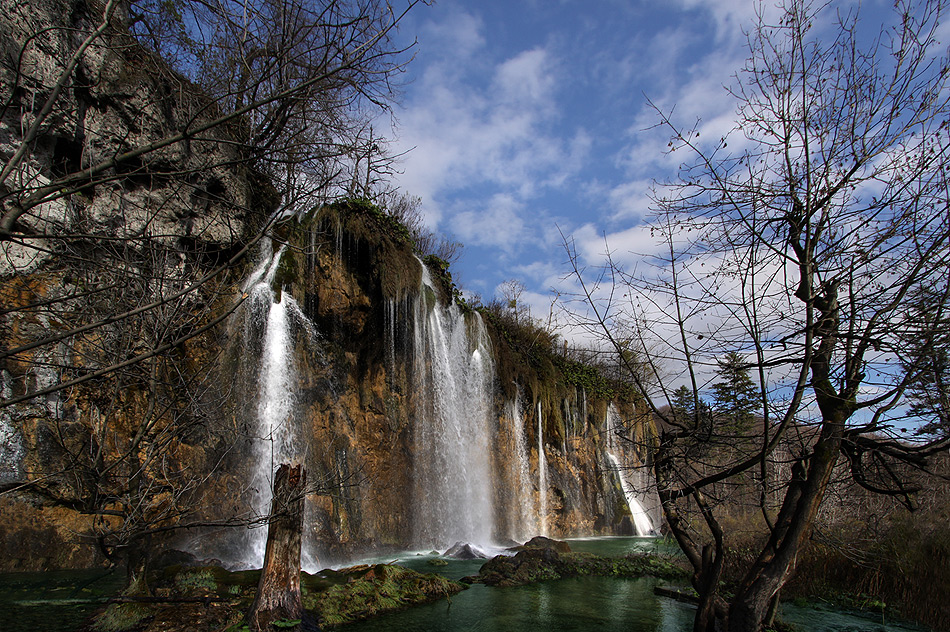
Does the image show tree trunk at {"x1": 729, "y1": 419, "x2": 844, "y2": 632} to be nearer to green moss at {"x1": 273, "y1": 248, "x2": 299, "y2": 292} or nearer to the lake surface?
the lake surface

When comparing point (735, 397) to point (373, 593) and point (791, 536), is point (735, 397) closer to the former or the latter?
point (791, 536)

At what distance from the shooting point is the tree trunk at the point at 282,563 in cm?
568

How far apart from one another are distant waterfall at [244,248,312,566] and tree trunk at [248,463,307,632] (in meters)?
5.85

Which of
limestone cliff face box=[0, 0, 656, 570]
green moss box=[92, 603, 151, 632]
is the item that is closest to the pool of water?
green moss box=[92, 603, 151, 632]

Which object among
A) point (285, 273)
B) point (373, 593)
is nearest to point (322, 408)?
point (285, 273)

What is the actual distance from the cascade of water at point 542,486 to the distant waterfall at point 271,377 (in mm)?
11964

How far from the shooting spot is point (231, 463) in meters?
11.9

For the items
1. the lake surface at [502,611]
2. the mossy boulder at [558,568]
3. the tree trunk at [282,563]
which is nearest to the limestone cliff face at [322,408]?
the tree trunk at [282,563]

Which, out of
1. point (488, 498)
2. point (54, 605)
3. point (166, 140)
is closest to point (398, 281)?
point (488, 498)

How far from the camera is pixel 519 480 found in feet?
67.8

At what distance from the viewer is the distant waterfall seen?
39.2ft

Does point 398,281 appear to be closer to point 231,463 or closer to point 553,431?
point 231,463

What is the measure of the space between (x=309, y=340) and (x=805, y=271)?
12.1m

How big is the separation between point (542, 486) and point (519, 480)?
175cm
